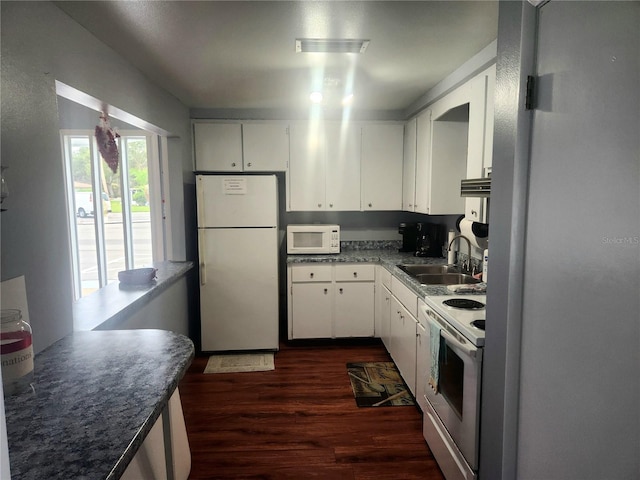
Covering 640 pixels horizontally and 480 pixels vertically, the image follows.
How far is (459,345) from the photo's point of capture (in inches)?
68.7

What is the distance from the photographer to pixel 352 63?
7.80ft

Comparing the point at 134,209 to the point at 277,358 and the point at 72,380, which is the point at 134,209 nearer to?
the point at 277,358

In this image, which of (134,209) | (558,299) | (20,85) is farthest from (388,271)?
(134,209)

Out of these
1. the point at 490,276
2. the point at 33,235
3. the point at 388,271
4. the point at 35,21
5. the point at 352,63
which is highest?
the point at 352,63

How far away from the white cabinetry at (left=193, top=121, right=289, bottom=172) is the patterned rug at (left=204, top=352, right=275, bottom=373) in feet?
5.88

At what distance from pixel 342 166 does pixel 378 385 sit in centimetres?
207

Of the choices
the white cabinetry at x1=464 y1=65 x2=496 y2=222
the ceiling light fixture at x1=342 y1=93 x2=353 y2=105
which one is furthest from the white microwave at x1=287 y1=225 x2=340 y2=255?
the white cabinetry at x1=464 y1=65 x2=496 y2=222

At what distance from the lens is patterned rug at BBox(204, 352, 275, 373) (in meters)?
3.35

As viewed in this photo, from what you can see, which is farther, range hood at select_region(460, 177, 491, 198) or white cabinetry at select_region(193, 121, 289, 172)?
white cabinetry at select_region(193, 121, 289, 172)

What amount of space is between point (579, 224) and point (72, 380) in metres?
1.57

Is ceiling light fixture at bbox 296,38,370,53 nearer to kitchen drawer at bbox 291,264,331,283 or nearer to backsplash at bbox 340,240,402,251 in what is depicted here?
kitchen drawer at bbox 291,264,331,283

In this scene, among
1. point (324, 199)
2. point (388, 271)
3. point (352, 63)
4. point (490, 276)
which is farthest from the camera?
point (324, 199)

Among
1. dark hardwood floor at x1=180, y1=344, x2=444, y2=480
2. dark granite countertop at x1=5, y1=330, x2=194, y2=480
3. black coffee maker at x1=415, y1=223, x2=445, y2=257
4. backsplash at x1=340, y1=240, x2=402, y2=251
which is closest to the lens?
dark granite countertop at x1=5, y1=330, x2=194, y2=480

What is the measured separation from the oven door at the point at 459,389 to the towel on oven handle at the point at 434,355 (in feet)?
0.04
